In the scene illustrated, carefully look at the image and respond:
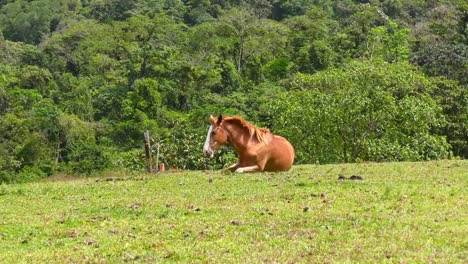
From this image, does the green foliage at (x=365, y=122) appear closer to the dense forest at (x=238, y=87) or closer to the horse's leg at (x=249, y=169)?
the dense forest at (x=238, y=87)

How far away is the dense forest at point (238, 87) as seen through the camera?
1220 inches

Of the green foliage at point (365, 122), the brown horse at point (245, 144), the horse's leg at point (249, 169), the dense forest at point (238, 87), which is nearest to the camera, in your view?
the horse's leg at point (249, 169)

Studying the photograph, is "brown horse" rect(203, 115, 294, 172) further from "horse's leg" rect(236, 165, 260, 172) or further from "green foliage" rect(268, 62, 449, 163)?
"green foliage" rect(268, 62, 449, 163)

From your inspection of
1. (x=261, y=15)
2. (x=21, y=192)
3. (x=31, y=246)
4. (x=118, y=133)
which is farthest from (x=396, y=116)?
(x=261, y=15)

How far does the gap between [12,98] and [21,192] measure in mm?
46247

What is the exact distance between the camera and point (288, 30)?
75562mm

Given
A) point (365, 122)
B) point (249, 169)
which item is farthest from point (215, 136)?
point (365, 122)

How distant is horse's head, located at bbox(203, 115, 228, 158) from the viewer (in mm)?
17688

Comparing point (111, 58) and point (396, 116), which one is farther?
point (111, 58)

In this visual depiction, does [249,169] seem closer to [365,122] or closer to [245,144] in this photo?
[245,144]

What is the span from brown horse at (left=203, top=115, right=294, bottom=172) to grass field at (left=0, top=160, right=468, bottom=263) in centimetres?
227

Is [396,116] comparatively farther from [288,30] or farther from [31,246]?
[288,30]

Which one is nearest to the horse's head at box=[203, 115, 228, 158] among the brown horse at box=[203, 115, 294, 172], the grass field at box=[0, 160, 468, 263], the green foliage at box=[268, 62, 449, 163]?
the brown horse at box=[203, 115, 294, 172]

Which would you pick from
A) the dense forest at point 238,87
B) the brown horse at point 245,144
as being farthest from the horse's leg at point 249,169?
the dense forest at point 238,87
